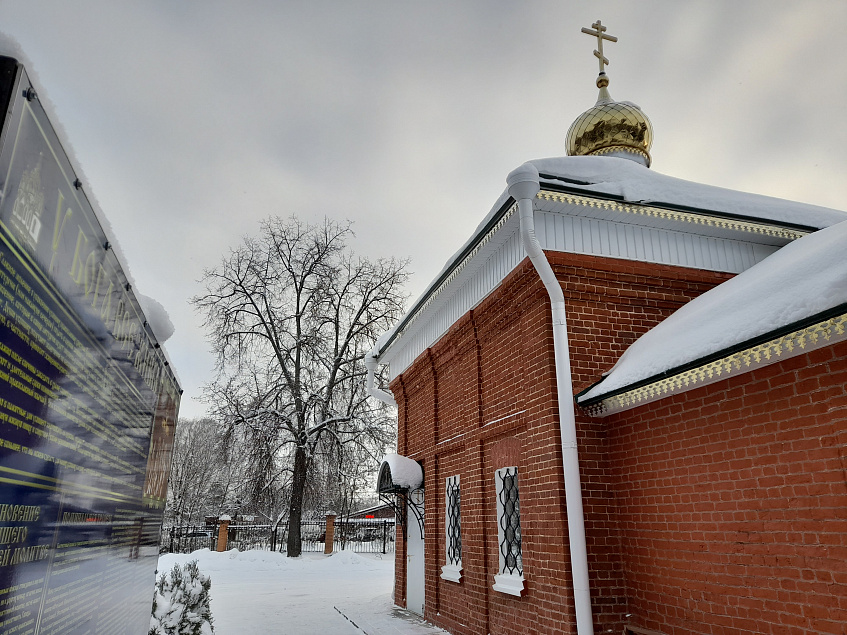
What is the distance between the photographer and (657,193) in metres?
6.32

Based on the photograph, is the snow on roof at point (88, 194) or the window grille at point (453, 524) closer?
the snow on roof at point (88, 194)

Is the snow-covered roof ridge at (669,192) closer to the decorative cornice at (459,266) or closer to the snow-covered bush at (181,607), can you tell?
the decorative cornice at (459,266)

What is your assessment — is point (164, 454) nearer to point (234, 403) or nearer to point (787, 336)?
point (787, 336)

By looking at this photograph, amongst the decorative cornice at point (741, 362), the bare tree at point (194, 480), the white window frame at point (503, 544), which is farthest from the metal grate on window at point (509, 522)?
the bare tree at point (194, 480)

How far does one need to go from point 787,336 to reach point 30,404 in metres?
3.80

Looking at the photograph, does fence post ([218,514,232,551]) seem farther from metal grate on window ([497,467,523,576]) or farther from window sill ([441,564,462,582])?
metal grate on window ([497,467,523,576])

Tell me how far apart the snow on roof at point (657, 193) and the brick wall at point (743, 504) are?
241 cm

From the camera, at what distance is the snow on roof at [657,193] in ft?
20.3

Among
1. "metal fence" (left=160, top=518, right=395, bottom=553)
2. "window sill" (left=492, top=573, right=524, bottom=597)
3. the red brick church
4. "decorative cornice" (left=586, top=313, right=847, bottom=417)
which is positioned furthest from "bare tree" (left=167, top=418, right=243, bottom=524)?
"decorative cornice" (left=586, top=313, right=847, bottom=417)

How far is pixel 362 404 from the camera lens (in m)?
20.5

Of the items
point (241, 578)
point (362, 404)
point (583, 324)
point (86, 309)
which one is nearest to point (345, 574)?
point (241, 578)

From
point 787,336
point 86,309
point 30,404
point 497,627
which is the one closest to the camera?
point 30,404

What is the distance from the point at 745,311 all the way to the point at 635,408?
1.56 m

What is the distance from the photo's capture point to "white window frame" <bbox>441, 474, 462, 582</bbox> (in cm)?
789
